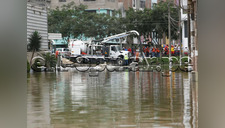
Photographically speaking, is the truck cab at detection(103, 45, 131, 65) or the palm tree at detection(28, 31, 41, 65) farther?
the truck cab at detection(103, 45, 131, 65)

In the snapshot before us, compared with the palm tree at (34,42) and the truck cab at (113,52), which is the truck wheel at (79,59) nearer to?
the truck cab at (113,52)

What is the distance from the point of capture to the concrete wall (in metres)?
40.7

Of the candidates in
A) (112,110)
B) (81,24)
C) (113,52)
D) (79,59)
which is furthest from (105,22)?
(112,110)

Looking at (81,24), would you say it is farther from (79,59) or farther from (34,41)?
(34,41)

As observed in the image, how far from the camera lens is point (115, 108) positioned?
1212 centimetres

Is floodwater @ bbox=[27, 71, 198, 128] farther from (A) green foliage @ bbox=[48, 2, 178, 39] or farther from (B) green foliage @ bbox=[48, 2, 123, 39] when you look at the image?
(B) green foliage @ bbox=[48, 2, 123, 39]

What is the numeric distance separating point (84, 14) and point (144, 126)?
6564 centimetres

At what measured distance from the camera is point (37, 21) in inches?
1658

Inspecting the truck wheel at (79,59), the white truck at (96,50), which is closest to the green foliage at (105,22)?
the white truck at (96,50)

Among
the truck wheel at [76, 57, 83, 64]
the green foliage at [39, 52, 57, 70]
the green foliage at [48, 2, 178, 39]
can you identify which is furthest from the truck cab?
the green foliage at [39, 52, 57, 70]

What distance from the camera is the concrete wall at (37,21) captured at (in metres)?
40.7
